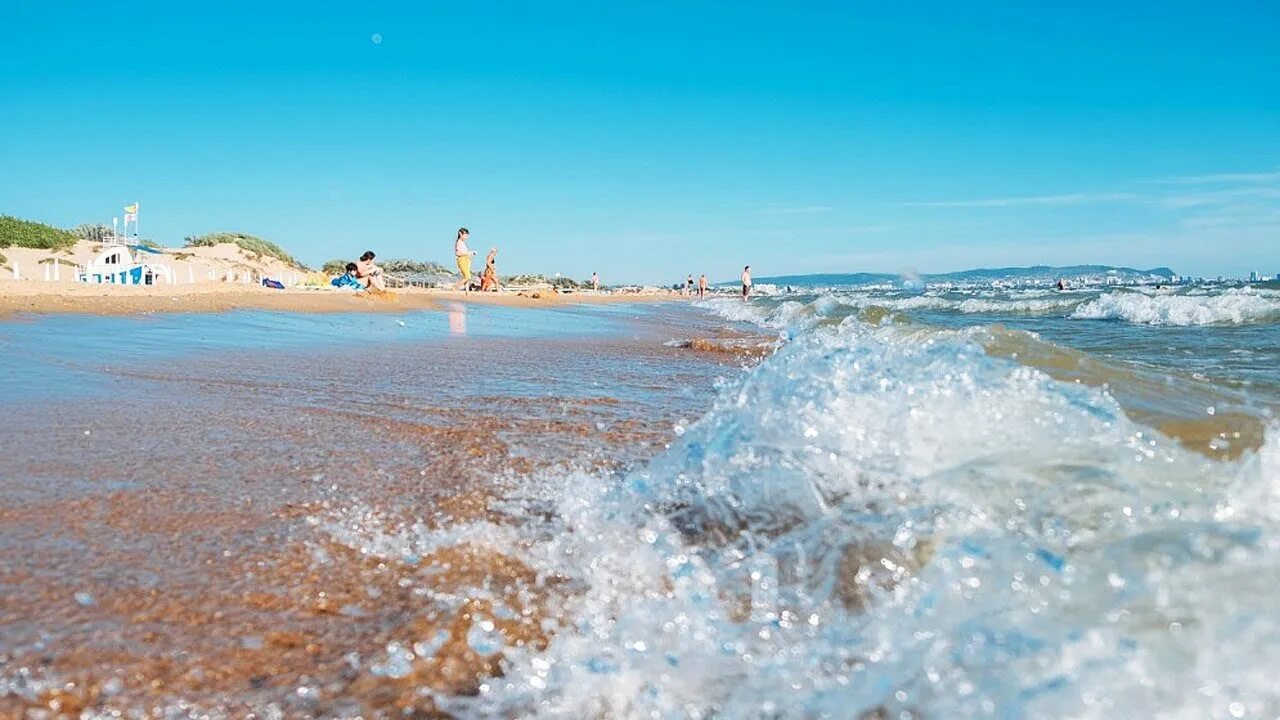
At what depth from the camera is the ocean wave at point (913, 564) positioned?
3.94 feet

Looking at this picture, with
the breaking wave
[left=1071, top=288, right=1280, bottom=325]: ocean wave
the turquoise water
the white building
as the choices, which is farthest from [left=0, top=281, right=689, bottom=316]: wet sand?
[left=1071, top=288, right=1280, bottom=325]: ocean wave

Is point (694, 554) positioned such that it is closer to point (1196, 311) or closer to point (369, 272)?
point (1196, 311)

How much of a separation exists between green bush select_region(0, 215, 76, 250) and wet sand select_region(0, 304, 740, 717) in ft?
110

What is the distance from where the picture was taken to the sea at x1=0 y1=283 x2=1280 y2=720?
1218 millimetres

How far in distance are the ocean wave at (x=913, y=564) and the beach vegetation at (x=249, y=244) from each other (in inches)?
1488

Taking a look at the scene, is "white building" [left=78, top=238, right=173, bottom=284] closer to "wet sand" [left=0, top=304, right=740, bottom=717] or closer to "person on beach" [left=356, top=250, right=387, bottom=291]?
"person on beach" [left=356, top=250, right=387, bottom=291]

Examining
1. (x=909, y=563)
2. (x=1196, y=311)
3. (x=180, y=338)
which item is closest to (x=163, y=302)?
(x=180, y=338)

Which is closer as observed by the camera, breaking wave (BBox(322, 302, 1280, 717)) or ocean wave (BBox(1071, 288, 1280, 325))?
breaking wave (BBox(322, 302, 1280, 717))

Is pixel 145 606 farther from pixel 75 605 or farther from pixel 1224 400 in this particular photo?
pixel 1224 400

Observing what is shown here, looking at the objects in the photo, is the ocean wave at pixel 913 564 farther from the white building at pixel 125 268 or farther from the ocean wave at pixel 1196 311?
the white building at pixel 125 268

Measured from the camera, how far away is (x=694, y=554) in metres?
1.76

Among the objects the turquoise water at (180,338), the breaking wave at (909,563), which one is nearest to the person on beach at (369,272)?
the turquoise water at (180,338)

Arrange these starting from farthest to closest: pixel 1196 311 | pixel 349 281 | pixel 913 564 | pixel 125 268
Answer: pixel 125 268 → pixel 349 281 → pixel 1196 311 → pixel 913 564

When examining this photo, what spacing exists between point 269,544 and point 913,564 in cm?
133
